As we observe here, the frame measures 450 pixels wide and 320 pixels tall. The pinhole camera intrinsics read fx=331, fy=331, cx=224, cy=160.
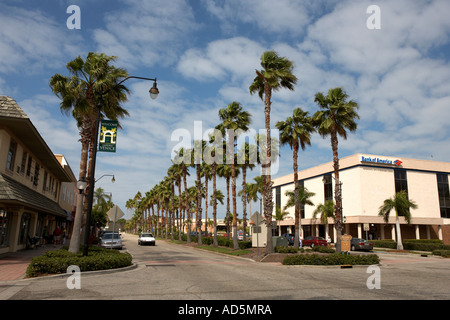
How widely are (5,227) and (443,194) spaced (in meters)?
60.2

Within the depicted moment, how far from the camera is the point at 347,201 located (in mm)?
52062

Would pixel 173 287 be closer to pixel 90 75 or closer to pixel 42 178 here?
pixel 90 75

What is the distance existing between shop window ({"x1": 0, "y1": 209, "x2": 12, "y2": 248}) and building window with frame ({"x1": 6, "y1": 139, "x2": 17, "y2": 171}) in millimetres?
2781

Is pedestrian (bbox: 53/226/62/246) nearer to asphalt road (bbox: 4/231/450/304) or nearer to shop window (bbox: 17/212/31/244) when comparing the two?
shop window (bbox: 17/212/31/244)

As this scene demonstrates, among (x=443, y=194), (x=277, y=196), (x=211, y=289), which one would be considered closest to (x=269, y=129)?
(x=211, y=289)

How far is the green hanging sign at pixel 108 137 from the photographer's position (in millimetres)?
15078

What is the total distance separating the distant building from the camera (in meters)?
16.7

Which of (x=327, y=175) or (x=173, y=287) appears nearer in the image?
(x=173, y=287)

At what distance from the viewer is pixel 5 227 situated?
20875 millimetres

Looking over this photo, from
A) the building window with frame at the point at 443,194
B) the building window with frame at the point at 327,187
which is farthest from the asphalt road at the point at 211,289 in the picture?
the building window with frame at the point at 443,194

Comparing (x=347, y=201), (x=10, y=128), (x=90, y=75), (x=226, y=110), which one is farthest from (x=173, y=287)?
(x=347, y=201)

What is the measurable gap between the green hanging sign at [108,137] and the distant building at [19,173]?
4684 mm

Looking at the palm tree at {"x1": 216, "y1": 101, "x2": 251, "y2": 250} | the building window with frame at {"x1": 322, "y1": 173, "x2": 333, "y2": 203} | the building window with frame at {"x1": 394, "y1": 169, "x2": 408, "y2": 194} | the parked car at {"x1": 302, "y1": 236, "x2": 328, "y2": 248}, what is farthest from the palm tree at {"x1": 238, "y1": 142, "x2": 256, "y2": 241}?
the building window with frame at {"x1": 394, "y1": 169, "x2": 408, "y2": 194}
